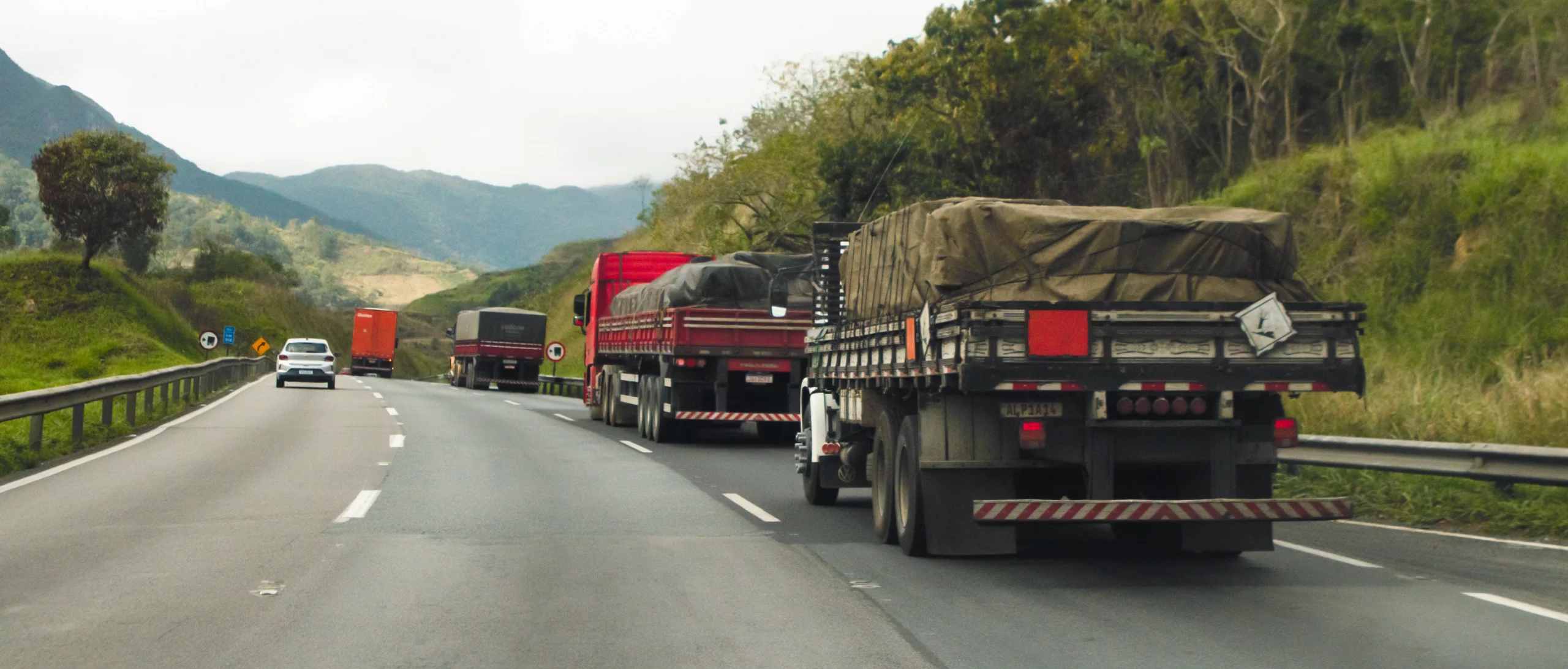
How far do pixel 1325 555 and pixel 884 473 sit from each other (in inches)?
120

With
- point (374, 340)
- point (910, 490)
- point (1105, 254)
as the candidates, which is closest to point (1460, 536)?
point (1105, 254)

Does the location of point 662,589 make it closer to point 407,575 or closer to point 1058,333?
point 407,575

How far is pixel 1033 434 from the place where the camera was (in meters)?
8.49

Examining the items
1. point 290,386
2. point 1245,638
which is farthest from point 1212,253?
point 290,386

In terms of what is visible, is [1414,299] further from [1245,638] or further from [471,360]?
[471,360]

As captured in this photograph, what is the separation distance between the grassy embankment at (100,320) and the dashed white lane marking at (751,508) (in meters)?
14.2

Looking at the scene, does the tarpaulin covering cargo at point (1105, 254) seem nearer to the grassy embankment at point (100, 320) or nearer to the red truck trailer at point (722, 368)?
the red truck trailer at point (722, 368)

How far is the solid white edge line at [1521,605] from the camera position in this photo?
7.31m

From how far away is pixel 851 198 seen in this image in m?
37.9

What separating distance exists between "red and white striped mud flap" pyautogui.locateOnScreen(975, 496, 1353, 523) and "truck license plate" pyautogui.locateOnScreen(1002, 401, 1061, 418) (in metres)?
0.50

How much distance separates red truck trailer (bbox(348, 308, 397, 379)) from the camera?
230ft

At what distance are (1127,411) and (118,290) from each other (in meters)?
69.3

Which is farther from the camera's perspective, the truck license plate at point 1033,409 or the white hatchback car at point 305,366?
the white hatchback car at point 305,366

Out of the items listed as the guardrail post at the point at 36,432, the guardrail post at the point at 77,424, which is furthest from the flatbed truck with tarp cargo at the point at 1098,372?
the guardrail post at the point at 77,424
